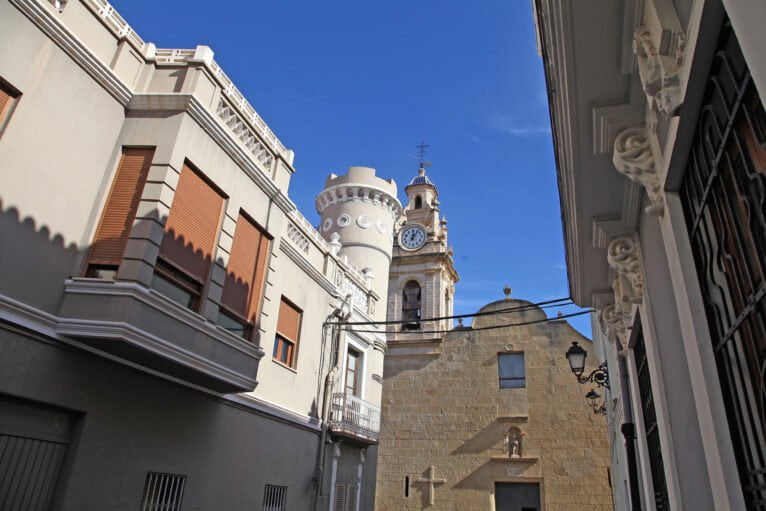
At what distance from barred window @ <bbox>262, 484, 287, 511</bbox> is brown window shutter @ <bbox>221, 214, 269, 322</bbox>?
332 centimetres

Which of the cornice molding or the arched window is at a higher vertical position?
the arched window

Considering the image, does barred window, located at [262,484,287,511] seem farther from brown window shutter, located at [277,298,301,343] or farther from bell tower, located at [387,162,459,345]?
bell tower, located at [387,162,459,345]

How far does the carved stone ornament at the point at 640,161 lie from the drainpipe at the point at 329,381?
9.94m

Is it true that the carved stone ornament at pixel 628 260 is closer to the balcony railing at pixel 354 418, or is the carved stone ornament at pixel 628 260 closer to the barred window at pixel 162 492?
the barred window at pixel 162 492

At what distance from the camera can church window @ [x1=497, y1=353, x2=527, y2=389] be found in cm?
2282

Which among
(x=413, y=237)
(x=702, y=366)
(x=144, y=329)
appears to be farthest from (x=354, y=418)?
(x=413, y=237)

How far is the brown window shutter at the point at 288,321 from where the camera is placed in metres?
11.2

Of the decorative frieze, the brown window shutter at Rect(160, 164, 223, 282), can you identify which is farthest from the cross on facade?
the brown window shutter at Rect(160, 164, 223, 282)

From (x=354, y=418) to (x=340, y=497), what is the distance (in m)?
1.81

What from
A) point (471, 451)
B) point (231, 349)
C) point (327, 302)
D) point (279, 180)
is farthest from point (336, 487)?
point (471, 451)

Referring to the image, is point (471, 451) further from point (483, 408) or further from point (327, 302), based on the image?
point (327, 302)

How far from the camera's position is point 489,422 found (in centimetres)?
2233

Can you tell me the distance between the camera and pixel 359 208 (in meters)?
17.3

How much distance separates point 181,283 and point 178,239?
24.6 inches
